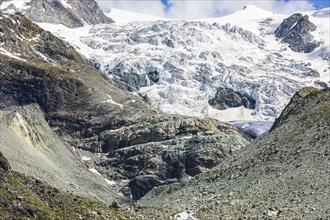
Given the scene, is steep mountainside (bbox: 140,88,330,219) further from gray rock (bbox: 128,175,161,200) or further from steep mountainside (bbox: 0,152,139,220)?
gray rock (bbox: 128,175,161,200)

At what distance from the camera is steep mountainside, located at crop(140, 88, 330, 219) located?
53.0 metres

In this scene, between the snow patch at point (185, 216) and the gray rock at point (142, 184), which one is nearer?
→ the snow patch at point (185, 216)

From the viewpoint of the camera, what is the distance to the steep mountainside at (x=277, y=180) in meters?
53.0

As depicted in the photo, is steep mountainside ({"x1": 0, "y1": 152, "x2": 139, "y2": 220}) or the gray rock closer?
steep mountainside ({"x1": 0, "y1": 152, "x2": 139, "y2": 220})

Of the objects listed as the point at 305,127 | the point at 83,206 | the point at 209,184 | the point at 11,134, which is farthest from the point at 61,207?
the point at 11,134

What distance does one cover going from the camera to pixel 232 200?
58.1m

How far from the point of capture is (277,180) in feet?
201

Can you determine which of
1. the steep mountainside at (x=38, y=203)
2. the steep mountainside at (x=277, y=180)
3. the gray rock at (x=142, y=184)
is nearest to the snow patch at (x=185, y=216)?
the steep mountainside at (x=277, y=180)

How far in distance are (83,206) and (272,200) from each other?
19962mm

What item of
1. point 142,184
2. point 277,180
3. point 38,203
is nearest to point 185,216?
point 277,180

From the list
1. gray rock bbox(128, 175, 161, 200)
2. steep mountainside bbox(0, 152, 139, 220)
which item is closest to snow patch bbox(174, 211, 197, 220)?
steep mountainside bbox(0, 152, 139, 220)

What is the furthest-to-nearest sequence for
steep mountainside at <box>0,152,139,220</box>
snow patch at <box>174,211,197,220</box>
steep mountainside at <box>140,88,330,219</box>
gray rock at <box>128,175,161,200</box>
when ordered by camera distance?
gray rock at <box>128,175,161,200</box> → steep mountainside at <box>140,88,330,219</box> → snow patch at <box>174,211,197,220</box> → steep mountainside at <box>0,152,139,220</box>

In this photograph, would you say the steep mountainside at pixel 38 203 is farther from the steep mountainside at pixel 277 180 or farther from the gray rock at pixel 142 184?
the gray rock at pixel 142 184

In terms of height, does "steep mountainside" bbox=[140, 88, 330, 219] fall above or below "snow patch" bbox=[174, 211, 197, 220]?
above
